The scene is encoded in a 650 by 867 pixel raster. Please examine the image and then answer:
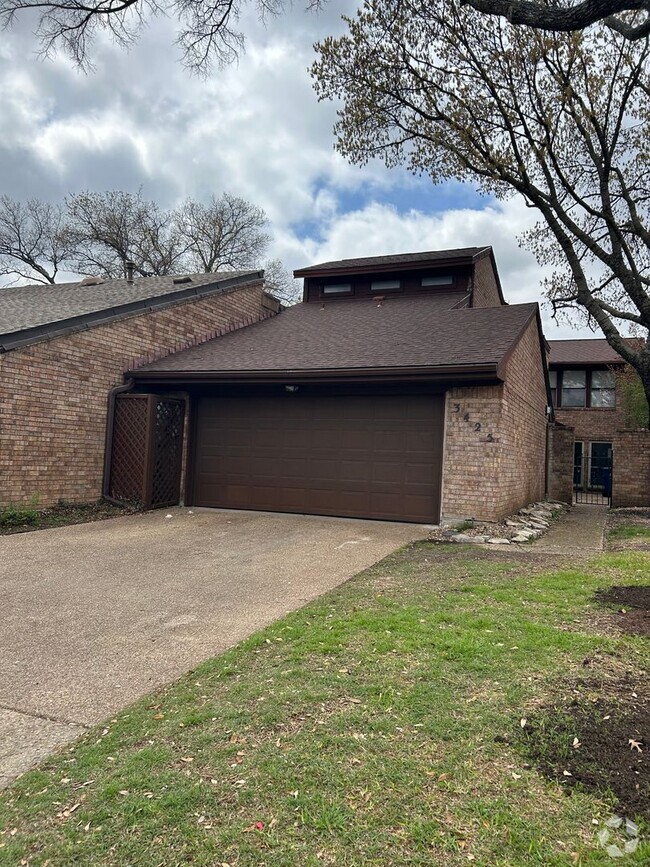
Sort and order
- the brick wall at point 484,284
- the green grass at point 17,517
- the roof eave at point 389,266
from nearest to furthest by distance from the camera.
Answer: the green grass at point 17,517, the roof eave at point 389,266, the brick wall at point 484,284

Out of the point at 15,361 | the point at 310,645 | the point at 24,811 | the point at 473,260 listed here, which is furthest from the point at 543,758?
the point at 473,260

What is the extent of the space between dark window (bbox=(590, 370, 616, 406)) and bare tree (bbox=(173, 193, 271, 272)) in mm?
20438

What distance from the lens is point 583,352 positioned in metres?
24.0

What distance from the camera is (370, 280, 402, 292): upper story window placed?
16.9 m

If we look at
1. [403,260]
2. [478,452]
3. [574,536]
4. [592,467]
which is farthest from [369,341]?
[592,467]

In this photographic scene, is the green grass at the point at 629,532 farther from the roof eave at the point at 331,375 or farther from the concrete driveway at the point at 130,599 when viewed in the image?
the concrete driveway at the point at 130,599

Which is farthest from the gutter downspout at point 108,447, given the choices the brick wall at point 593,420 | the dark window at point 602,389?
the dark window at point 602,389

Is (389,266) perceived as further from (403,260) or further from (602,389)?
(602,389)

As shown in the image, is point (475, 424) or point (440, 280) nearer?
point (475, 424)

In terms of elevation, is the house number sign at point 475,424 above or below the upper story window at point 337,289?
below

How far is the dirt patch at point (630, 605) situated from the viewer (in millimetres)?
3955

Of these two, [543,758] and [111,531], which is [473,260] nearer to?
[111,531]

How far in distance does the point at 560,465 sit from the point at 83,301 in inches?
564

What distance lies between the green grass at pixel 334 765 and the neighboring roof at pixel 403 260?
13687 millimetres
